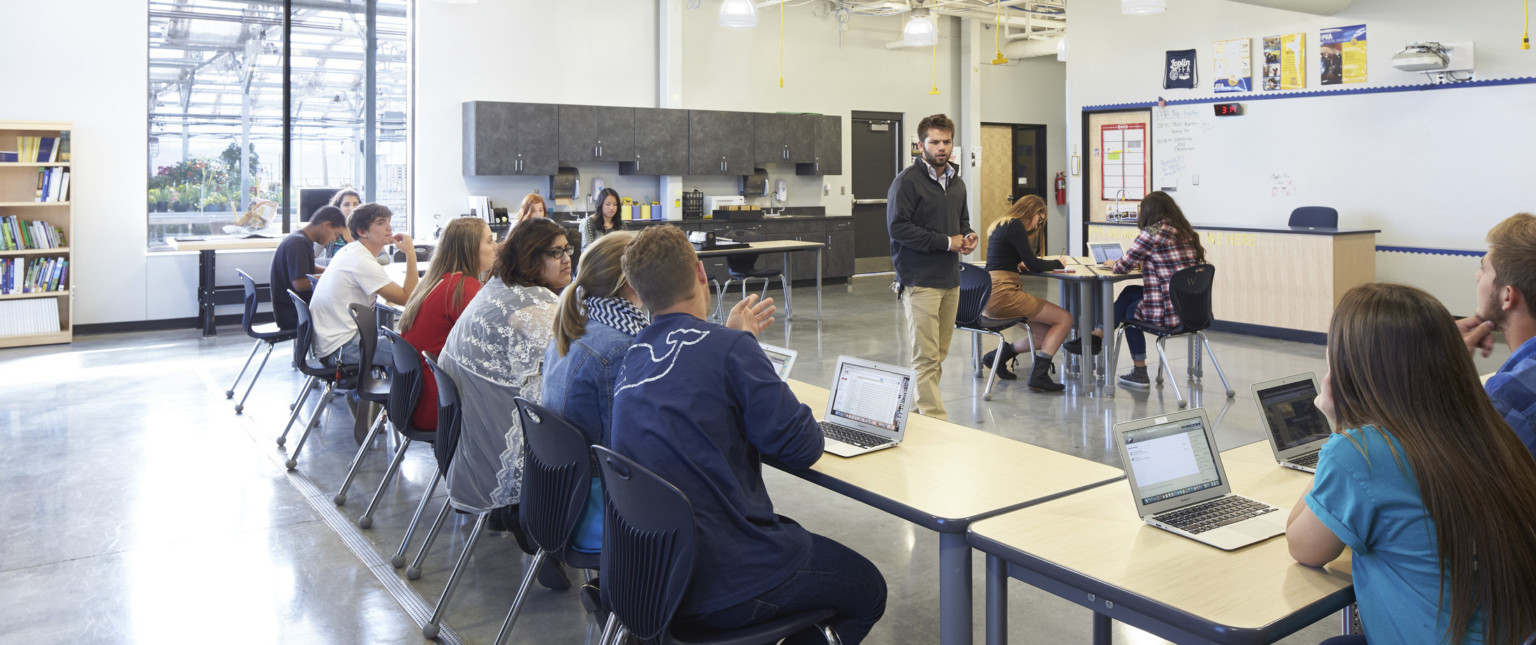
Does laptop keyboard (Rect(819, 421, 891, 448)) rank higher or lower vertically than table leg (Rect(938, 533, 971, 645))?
higher

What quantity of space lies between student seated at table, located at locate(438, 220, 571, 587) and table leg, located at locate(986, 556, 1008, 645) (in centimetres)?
152

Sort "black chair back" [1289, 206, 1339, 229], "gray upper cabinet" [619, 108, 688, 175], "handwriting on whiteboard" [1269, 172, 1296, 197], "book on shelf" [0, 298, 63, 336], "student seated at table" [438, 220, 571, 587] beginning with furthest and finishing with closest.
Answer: "gray upper cabinet" [619, 108, 688, 175]
"handwriting on whiteboard" [1269, 172, 1296, 197]
"black chair back" [1289, 206, 1339, 229]
"book on shelf" [0, 298, 63, 336]
"student seated at table" [438, 220, 571, 587]

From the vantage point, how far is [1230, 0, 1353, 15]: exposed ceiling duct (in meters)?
7.60

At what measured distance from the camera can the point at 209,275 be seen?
8.56m

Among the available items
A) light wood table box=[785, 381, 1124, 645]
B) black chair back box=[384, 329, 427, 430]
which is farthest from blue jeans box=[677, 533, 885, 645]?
black chair back box=[384, 329, 427, 430]

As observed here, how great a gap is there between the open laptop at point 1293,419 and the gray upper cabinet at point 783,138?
948 centimetres

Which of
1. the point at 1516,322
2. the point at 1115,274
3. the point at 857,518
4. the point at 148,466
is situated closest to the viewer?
the point at 1516,322

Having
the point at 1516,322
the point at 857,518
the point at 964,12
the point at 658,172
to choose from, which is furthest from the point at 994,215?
the point at 1516,322

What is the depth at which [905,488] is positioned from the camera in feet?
7.36

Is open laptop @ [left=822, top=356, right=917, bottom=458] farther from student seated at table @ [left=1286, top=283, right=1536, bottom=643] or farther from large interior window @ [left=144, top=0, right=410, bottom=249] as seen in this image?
large interior window @ [left=144, top=0, right=410, bottom=249]

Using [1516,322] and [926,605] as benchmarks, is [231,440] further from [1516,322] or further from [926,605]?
[1516,322]

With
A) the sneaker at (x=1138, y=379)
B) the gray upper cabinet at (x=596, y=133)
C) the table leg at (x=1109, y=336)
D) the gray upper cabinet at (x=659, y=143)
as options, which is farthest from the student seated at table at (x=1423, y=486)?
the gray upper cabinet at (x=659, y=143)

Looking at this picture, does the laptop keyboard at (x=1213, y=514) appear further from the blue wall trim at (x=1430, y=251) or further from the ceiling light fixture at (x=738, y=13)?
the blue wall trim at (x=1430, y=251)

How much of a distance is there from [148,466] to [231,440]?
1.70ft
